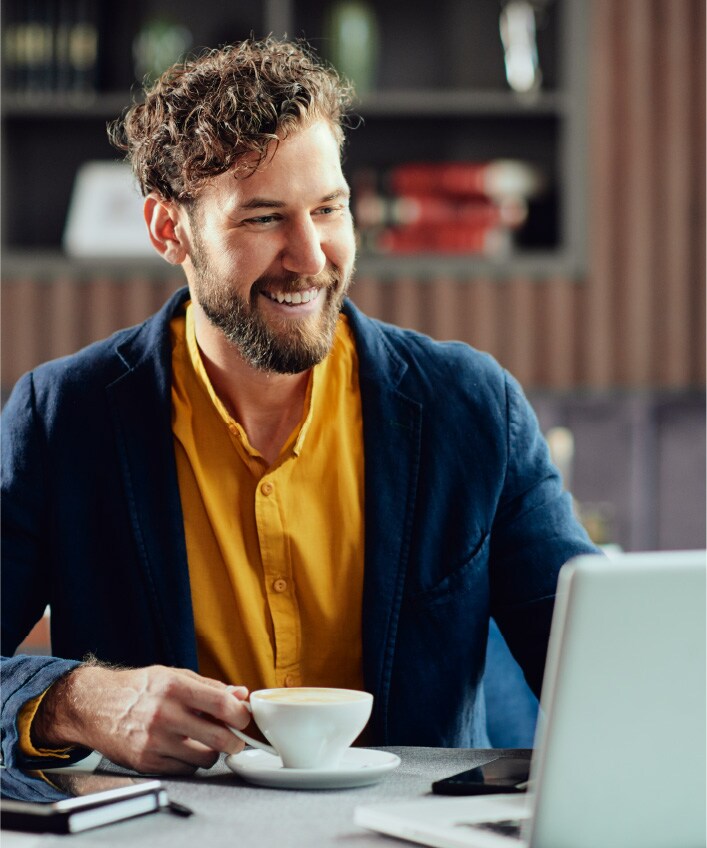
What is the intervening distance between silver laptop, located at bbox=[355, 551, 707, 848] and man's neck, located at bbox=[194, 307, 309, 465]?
86cm

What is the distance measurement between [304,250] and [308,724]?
2.31 feet

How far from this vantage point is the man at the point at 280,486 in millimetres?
1518

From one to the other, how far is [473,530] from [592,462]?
2.07 metres

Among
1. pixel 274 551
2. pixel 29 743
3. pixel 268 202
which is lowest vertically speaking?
pixel 29 743

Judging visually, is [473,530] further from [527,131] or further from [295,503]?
[527,131]

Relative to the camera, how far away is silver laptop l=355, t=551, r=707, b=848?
789 mm

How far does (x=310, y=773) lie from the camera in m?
1.04

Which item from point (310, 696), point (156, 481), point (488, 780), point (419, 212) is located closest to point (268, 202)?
point (156, 481)

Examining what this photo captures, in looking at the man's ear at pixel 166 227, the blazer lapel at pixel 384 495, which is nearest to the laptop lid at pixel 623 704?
the blazer lapel at pixel 384 495

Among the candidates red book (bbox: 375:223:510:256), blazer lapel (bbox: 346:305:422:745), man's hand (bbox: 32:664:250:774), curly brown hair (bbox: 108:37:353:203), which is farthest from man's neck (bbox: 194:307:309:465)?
red book (bbox: 375:223:510:256)

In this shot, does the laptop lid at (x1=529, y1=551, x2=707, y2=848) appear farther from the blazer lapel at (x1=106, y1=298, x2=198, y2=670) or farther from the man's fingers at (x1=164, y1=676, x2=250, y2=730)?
the blazer lapel at (x1=106, y1=298, x2=198, y2=670)

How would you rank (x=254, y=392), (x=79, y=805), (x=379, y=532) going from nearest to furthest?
(x=79, y=805)
(x=379, y=532)
(x=254, y=392)

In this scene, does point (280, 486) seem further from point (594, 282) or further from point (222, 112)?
point (594, 282)

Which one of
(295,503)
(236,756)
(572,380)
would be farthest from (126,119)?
(572,380)
